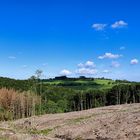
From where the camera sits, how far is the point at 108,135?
42.4 meters

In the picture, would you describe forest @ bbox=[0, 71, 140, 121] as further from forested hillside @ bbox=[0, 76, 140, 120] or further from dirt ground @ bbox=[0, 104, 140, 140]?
dirt ground @ bbox=[0, 104, 140, 140]

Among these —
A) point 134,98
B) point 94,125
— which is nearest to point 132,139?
point 94,125

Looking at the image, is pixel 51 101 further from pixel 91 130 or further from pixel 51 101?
pixel 91 130

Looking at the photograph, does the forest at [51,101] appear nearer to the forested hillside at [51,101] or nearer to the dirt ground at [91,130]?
the forested hillside at [51,101]

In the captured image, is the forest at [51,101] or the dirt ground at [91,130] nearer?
the dirt ground at [91,130]

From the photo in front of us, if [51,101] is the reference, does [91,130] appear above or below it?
below

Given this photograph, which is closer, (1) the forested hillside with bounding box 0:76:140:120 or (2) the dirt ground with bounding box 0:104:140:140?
(2) the dirt ground with bounding box 0:104:140:140

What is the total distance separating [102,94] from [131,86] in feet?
48.6

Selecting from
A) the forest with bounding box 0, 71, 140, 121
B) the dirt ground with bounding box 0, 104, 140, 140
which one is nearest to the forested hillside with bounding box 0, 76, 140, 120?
the forest with bounding box 0, 71, 140, 121

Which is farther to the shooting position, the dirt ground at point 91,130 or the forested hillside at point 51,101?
the forested hillside at point 51,101

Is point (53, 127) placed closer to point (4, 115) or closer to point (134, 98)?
point (4, 115)

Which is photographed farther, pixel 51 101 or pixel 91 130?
pixel 51 101

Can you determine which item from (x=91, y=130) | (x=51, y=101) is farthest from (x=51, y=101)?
(x=91, y=130)

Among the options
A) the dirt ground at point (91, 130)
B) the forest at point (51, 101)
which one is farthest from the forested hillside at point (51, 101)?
the dirt ground at point (91, 130)
